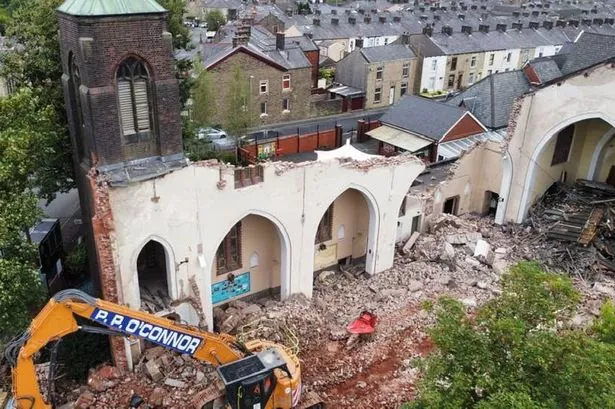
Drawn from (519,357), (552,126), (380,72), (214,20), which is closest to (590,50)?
(552,126)

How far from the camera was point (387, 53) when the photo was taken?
56.9 metres

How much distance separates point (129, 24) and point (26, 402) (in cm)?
1088

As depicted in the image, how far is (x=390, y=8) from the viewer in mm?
109750

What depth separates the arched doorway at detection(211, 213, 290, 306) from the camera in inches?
868

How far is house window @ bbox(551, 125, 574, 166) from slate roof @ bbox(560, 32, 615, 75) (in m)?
9.54

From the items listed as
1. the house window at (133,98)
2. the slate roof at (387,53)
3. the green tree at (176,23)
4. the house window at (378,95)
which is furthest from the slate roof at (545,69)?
the house window at (133,98)

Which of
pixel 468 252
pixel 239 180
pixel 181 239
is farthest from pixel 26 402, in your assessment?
pixel 468 252

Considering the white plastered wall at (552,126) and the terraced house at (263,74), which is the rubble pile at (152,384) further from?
the terraced house at (263,74)

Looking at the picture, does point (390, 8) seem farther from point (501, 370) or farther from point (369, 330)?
point (501, 370)

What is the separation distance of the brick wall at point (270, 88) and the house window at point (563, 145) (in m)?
24.7

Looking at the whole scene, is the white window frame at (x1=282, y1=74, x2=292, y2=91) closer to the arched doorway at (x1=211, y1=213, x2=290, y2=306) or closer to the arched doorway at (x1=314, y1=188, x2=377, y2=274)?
the arched doorway at (x1=314, y1=188, x2=377, y2=274)

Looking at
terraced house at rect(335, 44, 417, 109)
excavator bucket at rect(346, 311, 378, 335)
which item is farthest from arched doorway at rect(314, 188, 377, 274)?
terraced house at rect(335, 44, 417, 109)

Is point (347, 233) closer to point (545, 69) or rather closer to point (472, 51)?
point (545, 69)

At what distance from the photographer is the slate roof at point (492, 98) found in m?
43.9
